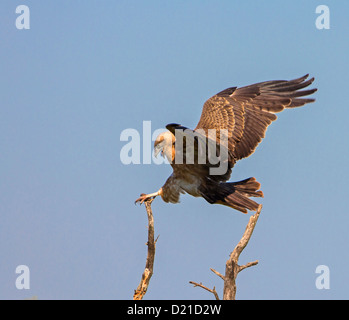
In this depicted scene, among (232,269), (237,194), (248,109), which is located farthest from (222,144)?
(232,269)

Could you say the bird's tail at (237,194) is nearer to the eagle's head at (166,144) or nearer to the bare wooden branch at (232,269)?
the eagle's head at (166,144)

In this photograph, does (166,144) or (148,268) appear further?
(166,144)

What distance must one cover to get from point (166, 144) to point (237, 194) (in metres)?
1.55

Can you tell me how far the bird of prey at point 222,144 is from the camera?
11.4 meters

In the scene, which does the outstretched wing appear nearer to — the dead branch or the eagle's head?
the eagle's head

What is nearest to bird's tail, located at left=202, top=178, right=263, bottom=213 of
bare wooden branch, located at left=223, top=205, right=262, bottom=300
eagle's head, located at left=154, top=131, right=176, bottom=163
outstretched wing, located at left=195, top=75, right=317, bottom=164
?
outstretched wing, located at left=195, top=75, right=317, bottom=164

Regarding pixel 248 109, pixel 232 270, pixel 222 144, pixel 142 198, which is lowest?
pixel 232 270

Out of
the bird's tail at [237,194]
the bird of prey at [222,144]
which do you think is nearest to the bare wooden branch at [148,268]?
the bird of prey at [222,144]

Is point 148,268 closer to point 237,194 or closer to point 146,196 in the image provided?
point 146,196

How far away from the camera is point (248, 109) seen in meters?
12.8
